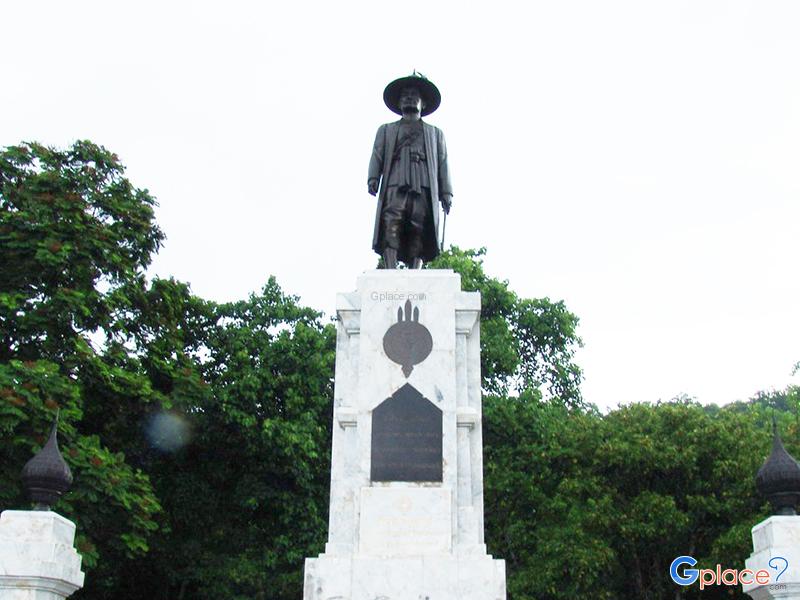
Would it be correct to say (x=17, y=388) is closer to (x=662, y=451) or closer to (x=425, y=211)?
(x=425, y=211)

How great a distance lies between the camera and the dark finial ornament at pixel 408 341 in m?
9.47

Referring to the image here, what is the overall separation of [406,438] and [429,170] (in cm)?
339

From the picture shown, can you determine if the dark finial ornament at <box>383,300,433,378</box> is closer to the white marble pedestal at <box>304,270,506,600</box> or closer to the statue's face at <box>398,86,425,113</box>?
the white marble pedestal at <box>304,270,506,600</box>

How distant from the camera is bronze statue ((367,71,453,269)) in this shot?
415 inches

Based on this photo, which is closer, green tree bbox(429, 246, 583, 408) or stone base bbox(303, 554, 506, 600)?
stone base bbox(303, 554, 506, 600)

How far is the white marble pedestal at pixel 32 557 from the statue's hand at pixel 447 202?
5.61 metres

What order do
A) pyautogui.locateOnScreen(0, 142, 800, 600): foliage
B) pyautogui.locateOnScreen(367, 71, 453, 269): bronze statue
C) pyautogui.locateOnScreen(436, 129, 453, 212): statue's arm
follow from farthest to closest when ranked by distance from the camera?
pyautogui.locateOnScreen(0, 142, 800, 600): foliage, pyautogui.locateOnScreen(436, 129, 453, 212): statue's arm, pyautogui.locateOnScreen(367, 71, 453, 269): bronze statue

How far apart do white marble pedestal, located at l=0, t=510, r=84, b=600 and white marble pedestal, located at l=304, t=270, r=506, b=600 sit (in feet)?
7.76

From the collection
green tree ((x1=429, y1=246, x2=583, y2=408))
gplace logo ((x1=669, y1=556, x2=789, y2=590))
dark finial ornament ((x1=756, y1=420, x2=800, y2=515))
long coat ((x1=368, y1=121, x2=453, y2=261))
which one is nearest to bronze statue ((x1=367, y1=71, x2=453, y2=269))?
long coat ((x1=368, y1=121, x2=453, y2=261))

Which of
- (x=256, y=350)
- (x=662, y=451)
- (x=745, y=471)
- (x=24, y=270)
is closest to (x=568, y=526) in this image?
(x=662, y=451)

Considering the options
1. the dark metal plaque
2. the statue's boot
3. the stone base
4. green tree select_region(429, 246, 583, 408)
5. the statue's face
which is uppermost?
green tree select_region(429, 246, 583, 408)

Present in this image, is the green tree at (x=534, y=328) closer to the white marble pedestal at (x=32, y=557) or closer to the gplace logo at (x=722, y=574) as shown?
the gplace logo at (x=722, y=574)

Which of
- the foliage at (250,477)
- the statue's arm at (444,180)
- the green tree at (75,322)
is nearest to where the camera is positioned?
the statue's arm at (444,180)

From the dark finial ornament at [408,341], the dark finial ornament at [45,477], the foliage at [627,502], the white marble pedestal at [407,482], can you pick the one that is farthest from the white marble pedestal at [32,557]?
the foliage at [627,502]
